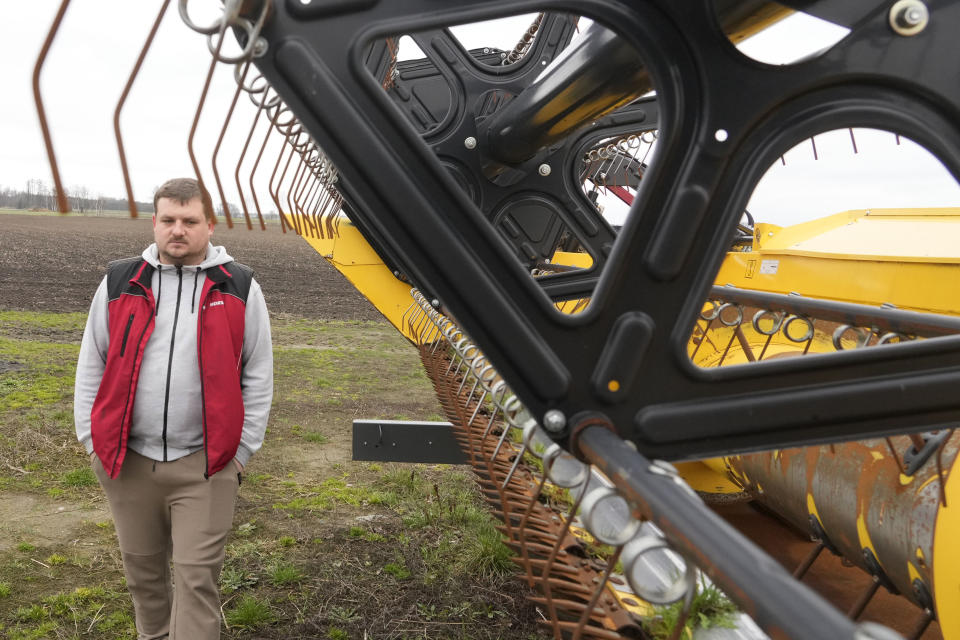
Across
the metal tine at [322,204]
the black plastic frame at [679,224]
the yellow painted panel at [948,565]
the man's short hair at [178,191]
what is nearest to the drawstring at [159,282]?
the man's short hair at [178,191]

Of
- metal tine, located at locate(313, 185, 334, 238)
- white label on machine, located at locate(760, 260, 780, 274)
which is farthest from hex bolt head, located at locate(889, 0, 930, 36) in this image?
metal tine, located at locate(313, 185, 334, 238)

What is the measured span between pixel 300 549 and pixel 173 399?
1833mm

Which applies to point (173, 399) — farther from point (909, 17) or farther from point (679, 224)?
Answer: point (909, 17)

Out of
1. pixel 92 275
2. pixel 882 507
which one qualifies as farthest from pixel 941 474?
pixel 92 275

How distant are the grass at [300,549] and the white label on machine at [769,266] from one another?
84.9 inches

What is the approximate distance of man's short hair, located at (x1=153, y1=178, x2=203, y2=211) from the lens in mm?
2840

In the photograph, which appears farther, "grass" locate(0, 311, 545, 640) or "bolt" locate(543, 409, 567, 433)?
"grass" locate(0, 311, 545, 640)

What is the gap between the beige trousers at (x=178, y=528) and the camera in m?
2.81

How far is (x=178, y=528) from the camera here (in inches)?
113

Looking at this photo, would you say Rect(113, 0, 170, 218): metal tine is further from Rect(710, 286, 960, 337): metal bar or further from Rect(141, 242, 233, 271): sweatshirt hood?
Rect(710, 286, 960, 337): metal bar

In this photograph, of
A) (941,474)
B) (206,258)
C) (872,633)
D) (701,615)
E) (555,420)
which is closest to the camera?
(872,633)

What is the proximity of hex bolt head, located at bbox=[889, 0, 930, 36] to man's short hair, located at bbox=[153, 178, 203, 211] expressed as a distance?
2247 millimetres

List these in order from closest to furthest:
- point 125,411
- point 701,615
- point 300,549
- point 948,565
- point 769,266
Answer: point 701,615
point 948,565
point 125,411
point 300,549
point 769,266

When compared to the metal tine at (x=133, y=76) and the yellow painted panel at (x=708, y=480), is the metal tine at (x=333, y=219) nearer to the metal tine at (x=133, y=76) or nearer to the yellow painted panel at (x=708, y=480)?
the yellow painted panel at (x=708, y=480)
